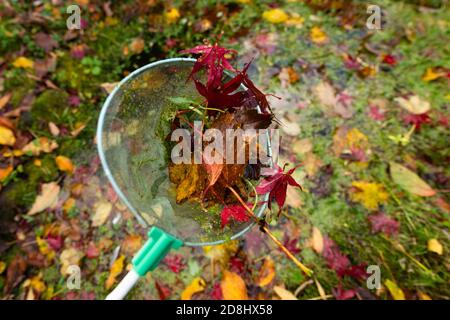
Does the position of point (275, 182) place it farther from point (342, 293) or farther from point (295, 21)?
point (295, 21)

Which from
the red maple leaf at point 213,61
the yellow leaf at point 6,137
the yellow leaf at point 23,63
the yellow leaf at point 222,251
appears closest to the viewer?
the red maple leaf at point 213,61

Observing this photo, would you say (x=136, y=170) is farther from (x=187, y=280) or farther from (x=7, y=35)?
(x=7, y=35)

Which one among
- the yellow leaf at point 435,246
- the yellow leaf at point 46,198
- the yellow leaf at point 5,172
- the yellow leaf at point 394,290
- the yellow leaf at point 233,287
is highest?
the yellow leaf at point 5,172

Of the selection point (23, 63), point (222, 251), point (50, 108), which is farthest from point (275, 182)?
point (23, 63)

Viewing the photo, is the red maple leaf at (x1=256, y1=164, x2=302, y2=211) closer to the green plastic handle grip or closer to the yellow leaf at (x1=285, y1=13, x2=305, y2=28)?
the green plastic handle grip

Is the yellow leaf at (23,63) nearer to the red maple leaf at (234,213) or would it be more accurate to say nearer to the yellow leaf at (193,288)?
the yellow leaf at (193,288)

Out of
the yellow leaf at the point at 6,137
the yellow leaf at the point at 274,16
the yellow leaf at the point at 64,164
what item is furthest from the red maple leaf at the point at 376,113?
the yellow leaf at the point at 6,137
